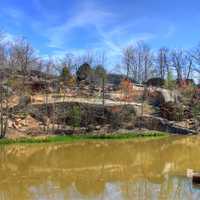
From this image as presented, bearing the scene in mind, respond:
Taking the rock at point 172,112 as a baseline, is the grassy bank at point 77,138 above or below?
below

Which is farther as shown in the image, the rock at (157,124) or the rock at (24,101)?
the rock at (24,101)

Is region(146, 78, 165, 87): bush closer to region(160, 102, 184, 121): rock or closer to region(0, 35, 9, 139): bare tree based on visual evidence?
region(160, 102, 184, 121): rock

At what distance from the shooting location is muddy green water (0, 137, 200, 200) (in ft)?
33.7

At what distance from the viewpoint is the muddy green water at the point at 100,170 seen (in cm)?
1026

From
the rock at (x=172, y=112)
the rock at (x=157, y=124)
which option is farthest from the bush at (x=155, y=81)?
the rock at (x=157, y=124)

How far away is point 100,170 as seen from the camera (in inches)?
551

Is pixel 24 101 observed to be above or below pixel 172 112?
above

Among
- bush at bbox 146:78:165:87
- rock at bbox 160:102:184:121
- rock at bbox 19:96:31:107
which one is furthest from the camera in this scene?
bush at bbox 146:78:165:87

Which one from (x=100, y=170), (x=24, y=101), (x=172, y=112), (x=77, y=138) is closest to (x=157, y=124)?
(x=172, y=112)

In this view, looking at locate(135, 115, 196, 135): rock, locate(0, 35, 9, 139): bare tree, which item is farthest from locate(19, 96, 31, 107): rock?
locate(135, 115, 196, 135): rock

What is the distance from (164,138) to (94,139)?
4358 mm

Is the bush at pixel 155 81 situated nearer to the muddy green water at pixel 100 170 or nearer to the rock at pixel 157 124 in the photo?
the rock at pixel 157 124

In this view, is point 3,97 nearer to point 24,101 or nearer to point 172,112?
point 24,101

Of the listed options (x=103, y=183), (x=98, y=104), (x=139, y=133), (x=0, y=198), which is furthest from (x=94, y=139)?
(x=0, y=198)
